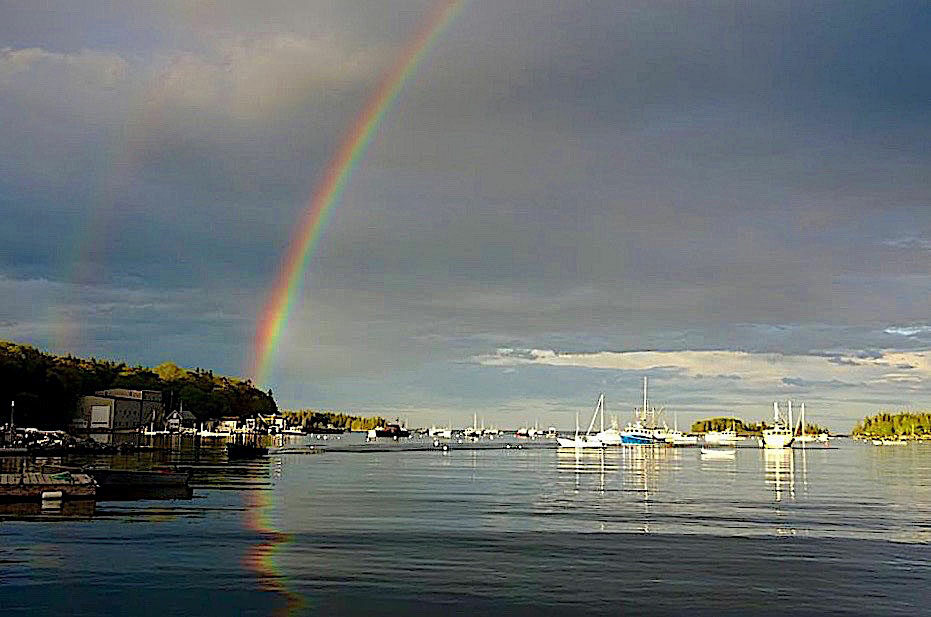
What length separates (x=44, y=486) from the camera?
2434 inches

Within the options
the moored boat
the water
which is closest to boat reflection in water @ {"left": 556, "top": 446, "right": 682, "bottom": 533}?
the water

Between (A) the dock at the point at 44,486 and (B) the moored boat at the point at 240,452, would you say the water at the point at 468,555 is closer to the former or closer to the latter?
(A) the dock at the point at 44,486

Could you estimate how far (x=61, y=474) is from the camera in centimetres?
6644

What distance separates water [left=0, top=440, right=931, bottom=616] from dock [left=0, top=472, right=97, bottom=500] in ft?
12.0

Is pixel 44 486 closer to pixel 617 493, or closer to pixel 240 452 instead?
pixel 617 493

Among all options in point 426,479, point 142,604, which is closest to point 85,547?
point 142,604

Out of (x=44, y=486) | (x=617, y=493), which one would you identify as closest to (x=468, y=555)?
(x=44, y=486)

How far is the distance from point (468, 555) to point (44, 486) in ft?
109

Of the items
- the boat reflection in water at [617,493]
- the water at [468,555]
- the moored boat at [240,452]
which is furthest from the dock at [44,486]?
the moored boat at [240,452]

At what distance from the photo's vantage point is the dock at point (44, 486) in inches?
2391

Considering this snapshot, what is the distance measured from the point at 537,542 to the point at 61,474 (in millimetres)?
36613

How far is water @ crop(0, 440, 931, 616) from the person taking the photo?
31531mm

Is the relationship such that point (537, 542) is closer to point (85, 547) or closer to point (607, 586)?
point (607, 586)

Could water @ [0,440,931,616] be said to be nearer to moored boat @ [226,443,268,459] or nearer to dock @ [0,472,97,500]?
dock @ [0,472,97,500]
